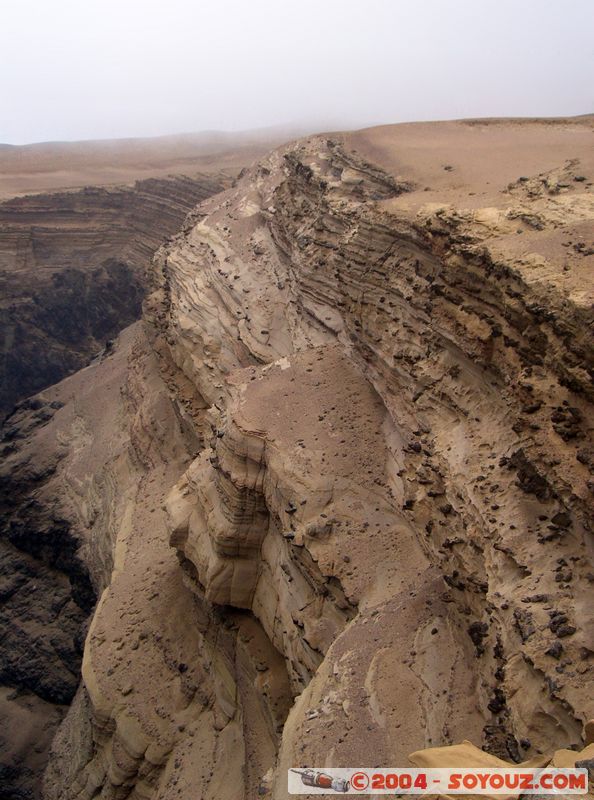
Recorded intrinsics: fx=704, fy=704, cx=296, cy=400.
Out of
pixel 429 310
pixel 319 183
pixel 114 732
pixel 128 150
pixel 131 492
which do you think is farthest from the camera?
pixel 128 150

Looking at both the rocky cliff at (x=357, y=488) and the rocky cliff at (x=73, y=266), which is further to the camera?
the rocky cliff at (x=73, y=266)

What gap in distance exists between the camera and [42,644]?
50.6ft

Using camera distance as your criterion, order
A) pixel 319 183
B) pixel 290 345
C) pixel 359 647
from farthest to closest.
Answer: pixel 319 183
pixel 290 345
pixel 359 647

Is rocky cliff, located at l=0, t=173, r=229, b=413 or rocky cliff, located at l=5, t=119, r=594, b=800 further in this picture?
rocky cliff, located at l=0, t=173, r=229, b=413

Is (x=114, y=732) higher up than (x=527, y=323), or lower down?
lower down

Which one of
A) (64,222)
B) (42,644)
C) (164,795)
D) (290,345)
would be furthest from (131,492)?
(64,222)

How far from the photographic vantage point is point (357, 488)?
8.85 metres

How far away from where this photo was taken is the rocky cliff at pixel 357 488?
20.0 ft

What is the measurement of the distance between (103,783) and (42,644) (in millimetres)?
5313

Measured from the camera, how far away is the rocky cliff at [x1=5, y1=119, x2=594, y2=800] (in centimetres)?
611

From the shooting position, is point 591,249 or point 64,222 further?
point 64,222

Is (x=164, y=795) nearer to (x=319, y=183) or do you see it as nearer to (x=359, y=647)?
(x=359, y=647)

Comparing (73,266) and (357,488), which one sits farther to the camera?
(73,266)

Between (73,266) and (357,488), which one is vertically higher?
(73,266)
